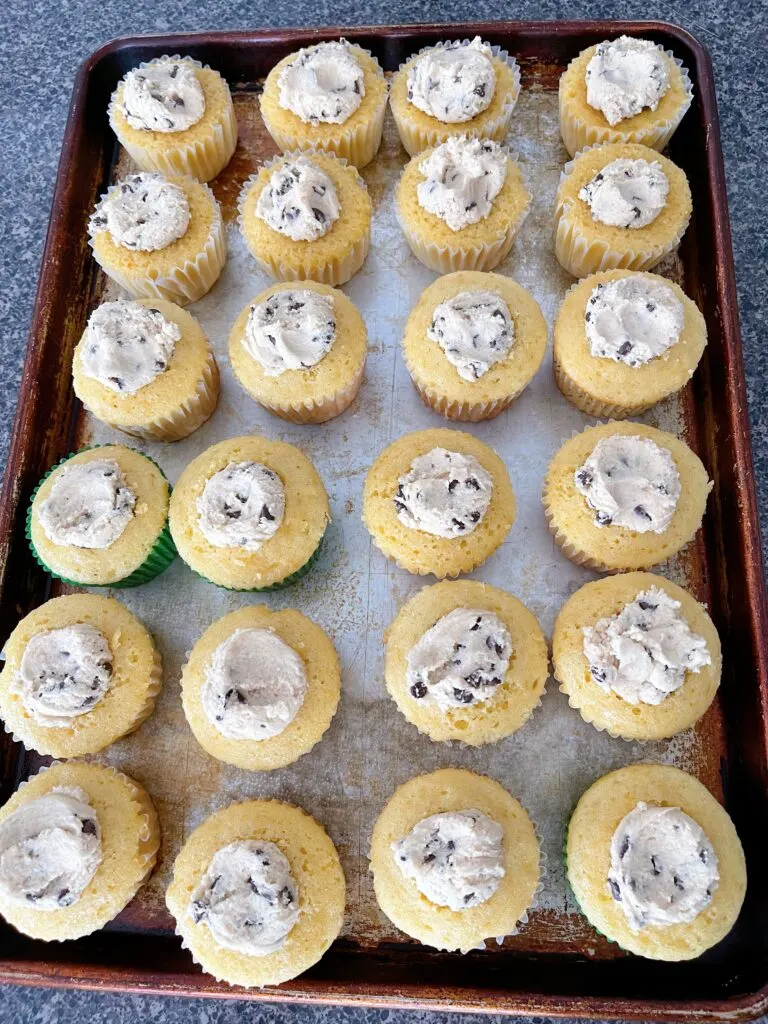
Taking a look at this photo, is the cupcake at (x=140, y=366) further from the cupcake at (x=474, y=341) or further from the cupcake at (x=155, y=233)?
the cupcake at (x=474, y=341)

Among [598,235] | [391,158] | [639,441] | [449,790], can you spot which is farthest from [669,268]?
[449,790]

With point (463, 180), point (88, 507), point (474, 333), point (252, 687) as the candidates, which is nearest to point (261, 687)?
point (252, 687)

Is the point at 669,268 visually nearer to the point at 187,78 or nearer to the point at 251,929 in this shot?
the point at 187,78

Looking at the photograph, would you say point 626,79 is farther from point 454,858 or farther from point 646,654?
point 454,858

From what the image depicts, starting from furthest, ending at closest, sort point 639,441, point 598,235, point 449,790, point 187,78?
point 187,78 < point 598,235 < point 639,441 < point 449,790

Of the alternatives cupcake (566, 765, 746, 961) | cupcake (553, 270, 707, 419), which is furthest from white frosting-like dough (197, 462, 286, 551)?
cupcake (566, 765, 746, 961)

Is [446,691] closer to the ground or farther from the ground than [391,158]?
closer to the ground
